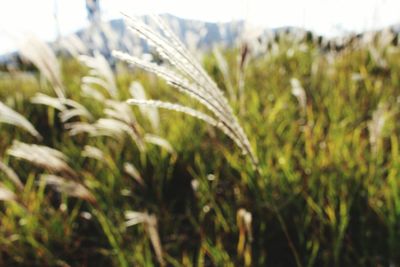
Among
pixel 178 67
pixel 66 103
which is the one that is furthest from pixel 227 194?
pixel 178 67

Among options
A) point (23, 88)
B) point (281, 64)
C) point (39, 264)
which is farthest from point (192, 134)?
point (23, 88)

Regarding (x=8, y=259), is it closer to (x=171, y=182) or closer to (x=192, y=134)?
(x=171, y=182)

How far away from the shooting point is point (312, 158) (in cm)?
202

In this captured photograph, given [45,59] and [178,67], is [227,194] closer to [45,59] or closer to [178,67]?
[45,59]

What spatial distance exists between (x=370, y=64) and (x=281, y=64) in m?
0.80

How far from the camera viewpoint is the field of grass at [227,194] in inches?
65.2

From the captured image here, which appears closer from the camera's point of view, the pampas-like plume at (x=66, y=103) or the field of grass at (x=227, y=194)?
the field of grass at (x=227, y=194)

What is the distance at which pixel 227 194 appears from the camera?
2.06 m

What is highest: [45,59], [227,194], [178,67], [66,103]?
[178,67]

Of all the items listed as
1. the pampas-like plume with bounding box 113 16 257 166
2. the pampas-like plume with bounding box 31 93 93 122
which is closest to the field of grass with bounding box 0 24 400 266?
the pampas-like plume with bounding box 31 93 93 122

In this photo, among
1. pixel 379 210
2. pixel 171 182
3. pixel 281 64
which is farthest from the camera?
pixel 281 64

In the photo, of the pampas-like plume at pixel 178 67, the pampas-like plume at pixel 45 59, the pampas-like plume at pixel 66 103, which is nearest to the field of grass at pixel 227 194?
the pampas-like plume at pixel 66 103

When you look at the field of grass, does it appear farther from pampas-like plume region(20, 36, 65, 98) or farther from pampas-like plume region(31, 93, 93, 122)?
pampas-like plume region(20, 36, 65, 98)

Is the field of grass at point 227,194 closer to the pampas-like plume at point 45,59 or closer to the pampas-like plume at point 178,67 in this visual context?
the pampas-like plume at point 45,59
